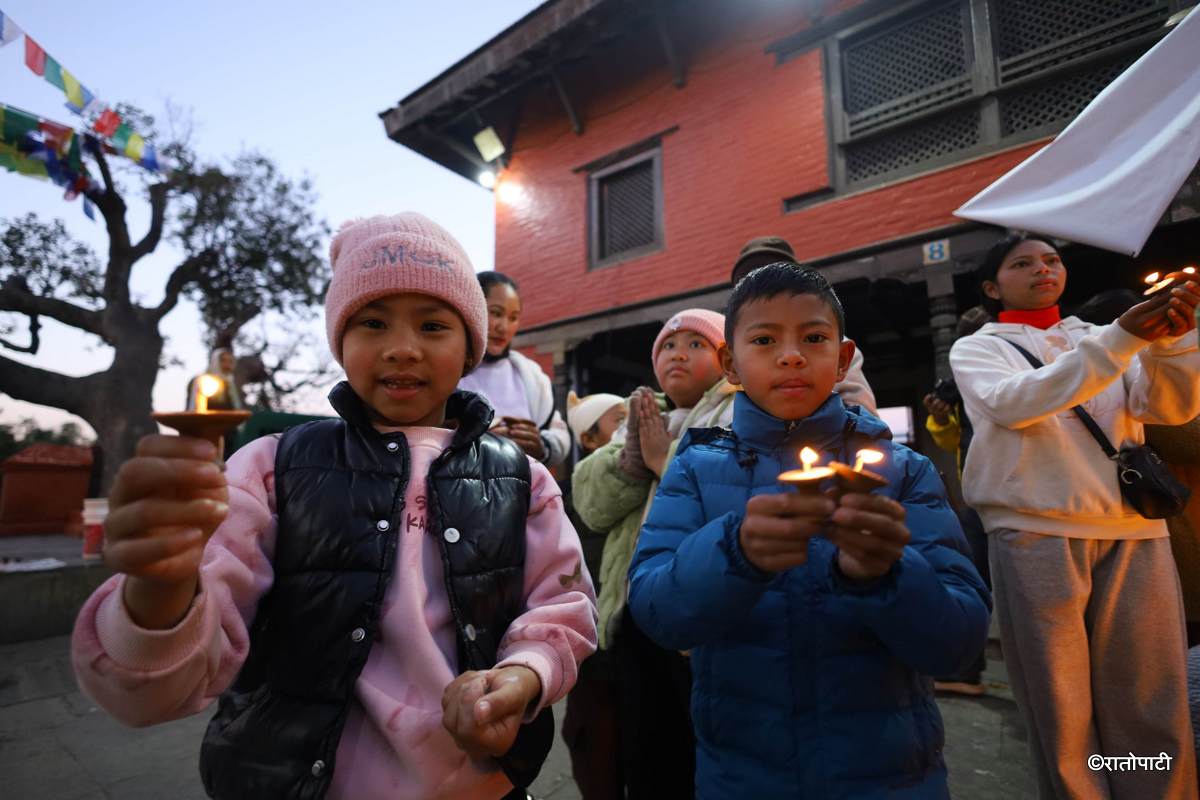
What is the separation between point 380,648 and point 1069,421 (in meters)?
2.52

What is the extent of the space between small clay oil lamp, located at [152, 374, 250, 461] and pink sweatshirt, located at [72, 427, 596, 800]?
31cm

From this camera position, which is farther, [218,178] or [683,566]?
[218,178]

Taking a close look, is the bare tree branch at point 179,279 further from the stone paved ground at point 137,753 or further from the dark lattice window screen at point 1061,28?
the dark lattice window screen at point 1061,28

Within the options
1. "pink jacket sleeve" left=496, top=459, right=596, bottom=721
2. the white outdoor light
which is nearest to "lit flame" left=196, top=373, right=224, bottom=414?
"pink jacket sleeve" left=496, top=459, right=596, bottom=721

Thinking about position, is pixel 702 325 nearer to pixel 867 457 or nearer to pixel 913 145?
pixel 867 457

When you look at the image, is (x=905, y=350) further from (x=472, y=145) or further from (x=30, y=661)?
(x=30, y=661)

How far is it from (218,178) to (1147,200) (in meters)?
21.3

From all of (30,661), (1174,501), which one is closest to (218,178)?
(30,661)

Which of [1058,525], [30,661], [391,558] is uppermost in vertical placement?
[391,558]

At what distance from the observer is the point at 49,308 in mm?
15445

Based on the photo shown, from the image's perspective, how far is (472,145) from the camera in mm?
10336

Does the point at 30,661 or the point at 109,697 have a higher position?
the point at 109,697

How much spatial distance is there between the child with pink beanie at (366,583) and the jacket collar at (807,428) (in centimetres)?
54

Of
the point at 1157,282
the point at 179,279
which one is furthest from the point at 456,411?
the point at 179,279
